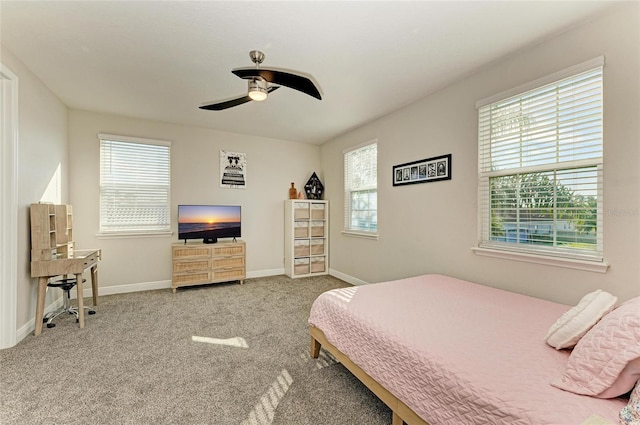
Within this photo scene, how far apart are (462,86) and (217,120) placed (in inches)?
130

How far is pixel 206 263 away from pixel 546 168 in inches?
168

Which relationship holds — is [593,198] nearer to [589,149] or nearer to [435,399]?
[589,149]

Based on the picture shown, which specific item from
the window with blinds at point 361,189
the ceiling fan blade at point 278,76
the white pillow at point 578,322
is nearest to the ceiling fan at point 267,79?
the ceiling fan blade at point 278,76

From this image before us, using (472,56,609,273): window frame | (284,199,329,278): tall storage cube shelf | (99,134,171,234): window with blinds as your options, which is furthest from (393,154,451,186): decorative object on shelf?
(99,134,171,234): window with blinds

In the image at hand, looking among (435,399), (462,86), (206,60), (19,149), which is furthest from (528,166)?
(19,149)

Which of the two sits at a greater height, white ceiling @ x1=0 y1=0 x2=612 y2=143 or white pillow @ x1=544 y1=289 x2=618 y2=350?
white ceiling @ x1=0 y1=0 x2=612 y2=143

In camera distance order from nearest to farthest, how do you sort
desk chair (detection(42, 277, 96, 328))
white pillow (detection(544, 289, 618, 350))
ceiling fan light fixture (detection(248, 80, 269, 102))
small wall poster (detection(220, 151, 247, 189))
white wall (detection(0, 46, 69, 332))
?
white pillow (detection(544, 289, 618, 350)), ceiling fan light fixture (detection(248, 80, 269, 102)), white wall (detection(0, 46, 69, 332)), desk chair (detection(42, 277, 96, 328)), small wall poster (detection(220, 151, 247, 189))

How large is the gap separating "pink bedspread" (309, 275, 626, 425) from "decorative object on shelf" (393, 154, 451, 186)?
132cm

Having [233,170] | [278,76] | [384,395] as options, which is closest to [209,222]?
[233,170]

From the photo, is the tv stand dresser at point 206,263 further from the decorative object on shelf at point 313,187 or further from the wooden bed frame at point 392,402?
the wooden bed frame at point 392,402

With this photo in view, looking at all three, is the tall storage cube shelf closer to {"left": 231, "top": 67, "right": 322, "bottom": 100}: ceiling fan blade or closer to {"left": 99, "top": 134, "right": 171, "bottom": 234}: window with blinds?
{"left": 99, "top": 134, "right": 171, "bottom": 234}: window with blinds

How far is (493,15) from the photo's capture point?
193 centimetres

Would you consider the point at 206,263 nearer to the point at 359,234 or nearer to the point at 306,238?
the point at 306,238

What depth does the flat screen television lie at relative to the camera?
4.30 meters
